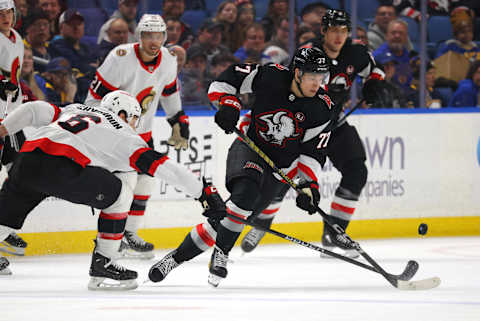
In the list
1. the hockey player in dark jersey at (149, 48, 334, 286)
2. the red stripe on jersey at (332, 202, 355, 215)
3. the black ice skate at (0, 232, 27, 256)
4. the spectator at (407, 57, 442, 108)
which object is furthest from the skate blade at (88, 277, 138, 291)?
the spectator at (407, 57, 442, 108)

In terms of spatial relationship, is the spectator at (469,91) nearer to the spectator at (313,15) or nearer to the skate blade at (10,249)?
the spectator at (313,15)

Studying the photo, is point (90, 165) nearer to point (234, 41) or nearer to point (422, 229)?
point (234, 41)

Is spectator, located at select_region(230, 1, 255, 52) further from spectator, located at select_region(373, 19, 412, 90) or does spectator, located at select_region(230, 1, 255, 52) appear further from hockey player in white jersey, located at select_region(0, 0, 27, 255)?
hockey player in white jersey, located at select_region(0, 0, 27, 255)

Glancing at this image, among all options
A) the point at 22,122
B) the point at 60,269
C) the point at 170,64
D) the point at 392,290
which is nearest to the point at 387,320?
the point at 392,290

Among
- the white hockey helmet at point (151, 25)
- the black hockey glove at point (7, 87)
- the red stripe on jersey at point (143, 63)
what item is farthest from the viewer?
the red stripe on jersey at point (143, 63)

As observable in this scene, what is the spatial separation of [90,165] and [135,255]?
58.2 inches

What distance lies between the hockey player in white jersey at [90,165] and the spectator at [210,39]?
6.74 feet

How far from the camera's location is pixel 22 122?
394cm

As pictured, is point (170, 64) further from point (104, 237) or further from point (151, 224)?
point (104, 237)

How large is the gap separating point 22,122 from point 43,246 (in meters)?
1.70

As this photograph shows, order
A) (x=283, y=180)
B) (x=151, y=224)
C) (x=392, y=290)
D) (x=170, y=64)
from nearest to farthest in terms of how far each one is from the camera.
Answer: (x=392, y=290), (x=283, y=180), (x=170, y=64), (x=151, y=224)

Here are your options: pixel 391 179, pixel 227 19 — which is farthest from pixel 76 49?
pixel 391 179

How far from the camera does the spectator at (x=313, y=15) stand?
21.0 ft

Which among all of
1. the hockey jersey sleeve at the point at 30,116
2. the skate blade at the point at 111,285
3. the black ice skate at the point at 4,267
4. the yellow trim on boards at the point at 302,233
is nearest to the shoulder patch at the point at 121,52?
the yellow trim on boards at the point at 302,233
